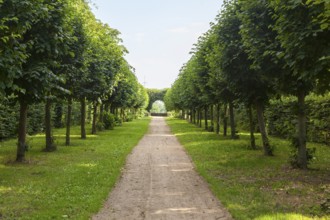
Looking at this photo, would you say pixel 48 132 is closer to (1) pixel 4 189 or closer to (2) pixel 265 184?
(1) pixel 4 189

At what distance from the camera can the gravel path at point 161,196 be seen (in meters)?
7.45

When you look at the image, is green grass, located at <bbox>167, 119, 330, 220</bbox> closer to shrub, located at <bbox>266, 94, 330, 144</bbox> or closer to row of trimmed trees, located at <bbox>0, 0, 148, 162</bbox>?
shrub, located at <bbox>266, 94, 330, 144</bbox>

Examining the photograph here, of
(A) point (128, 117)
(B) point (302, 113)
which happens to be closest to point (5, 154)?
(B) point (302, 113)

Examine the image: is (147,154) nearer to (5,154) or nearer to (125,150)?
(125,150)

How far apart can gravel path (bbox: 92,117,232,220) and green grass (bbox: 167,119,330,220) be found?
37cm

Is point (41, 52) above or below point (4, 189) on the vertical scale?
above

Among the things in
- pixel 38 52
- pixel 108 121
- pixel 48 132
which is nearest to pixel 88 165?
pixel 38 52

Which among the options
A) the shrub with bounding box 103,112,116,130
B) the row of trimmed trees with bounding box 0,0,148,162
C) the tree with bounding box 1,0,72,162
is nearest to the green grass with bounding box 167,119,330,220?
the row of trimmed trees with bounding box 0,0,148,162

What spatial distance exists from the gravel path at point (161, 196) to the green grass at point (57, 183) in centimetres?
38

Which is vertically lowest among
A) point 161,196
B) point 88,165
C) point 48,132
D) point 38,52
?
point 161,196

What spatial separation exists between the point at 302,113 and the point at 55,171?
8506 mm

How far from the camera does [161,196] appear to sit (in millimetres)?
9055

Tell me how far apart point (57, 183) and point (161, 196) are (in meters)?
3.28

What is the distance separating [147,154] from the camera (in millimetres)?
17562
